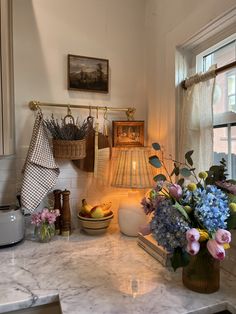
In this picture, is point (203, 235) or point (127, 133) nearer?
point (203, 235)

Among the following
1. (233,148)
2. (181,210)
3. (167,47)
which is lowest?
(181,210)

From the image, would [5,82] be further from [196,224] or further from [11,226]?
[196,224]

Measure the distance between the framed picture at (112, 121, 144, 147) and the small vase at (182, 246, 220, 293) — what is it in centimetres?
88

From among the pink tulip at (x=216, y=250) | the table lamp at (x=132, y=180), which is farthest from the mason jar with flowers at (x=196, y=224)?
the table lamp at (x=132, y=180)

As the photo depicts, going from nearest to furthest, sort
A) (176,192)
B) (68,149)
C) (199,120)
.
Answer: (176,192)
(199,120)
(68,149)

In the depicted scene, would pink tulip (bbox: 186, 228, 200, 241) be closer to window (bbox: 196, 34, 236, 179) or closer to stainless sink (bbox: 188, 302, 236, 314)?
stainless sink (bbox: 188, 302, 236, 314)

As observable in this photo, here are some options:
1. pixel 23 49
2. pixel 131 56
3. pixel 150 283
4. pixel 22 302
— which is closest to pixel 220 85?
pixel 131 56

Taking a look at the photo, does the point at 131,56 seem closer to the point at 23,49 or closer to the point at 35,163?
the point at 23,49

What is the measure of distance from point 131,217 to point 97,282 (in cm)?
51

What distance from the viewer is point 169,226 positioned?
869 mm

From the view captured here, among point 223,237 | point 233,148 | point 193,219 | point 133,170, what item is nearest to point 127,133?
point 133,170

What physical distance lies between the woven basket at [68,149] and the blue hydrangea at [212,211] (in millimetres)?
753

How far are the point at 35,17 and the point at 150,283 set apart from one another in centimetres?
148

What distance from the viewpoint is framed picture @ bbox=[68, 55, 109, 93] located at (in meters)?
1.57
